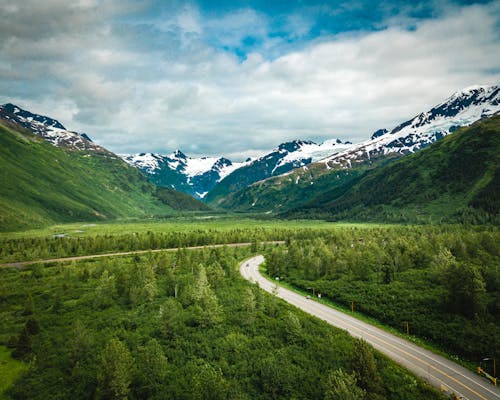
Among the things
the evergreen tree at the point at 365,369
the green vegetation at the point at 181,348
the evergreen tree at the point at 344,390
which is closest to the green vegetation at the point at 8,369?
the green vegetation at the point at 181,348

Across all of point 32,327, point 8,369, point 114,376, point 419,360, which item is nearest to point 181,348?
point 114,376

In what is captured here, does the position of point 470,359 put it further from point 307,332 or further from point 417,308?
point 307,332

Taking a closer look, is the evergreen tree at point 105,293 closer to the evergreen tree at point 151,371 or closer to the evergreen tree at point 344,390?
the evergreen tree at point 151,371

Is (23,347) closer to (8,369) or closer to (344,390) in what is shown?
(8,369)

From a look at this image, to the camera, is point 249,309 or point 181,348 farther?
point 249,309

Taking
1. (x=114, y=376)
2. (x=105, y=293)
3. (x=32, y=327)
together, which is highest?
(x=114, y=376)

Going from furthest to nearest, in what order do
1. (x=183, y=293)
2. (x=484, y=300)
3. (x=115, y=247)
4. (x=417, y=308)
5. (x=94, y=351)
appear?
(x=115, y=247) → (x=183, y=293) → (x=417, y=308) → (x=484, y=300) → (x=94, y=351)

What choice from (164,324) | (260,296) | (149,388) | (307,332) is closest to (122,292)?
(164,324)
